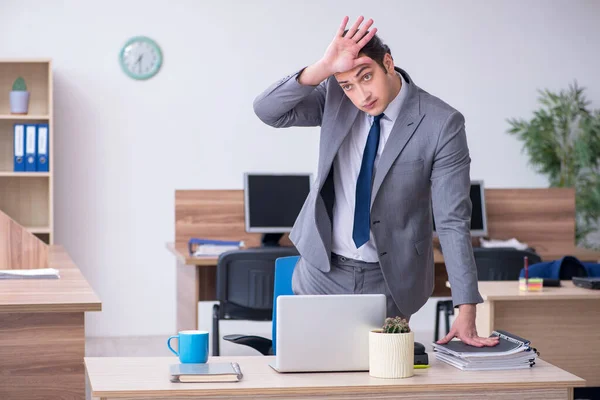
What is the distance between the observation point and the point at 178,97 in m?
5.96

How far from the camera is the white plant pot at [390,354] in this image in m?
1.82

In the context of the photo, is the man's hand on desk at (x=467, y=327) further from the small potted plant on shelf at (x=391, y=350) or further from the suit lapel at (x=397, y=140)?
the suit lapel at (x=397, y=140)

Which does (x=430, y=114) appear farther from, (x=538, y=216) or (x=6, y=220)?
(x=538, y=216)

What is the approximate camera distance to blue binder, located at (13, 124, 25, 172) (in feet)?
17.9

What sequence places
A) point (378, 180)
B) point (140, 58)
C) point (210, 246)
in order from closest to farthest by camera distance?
point (378, 180)
point (210, 246)
point (140, 58)

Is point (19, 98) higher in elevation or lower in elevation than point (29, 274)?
higher

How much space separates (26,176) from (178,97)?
3.79ft

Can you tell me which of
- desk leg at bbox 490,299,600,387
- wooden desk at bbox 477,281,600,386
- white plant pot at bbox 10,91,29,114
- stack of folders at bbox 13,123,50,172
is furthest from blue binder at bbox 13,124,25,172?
desk leg at bbox 490,299,600,387

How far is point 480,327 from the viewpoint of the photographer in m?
3.54

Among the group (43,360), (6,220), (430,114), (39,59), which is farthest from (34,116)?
(430,114)

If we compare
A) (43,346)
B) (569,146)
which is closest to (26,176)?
(43,346)

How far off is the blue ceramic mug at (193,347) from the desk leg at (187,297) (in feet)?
8.62

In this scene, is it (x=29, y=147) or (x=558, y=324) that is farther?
(x=29, y=147)

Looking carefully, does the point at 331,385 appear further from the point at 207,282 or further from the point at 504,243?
the point at 504,243
